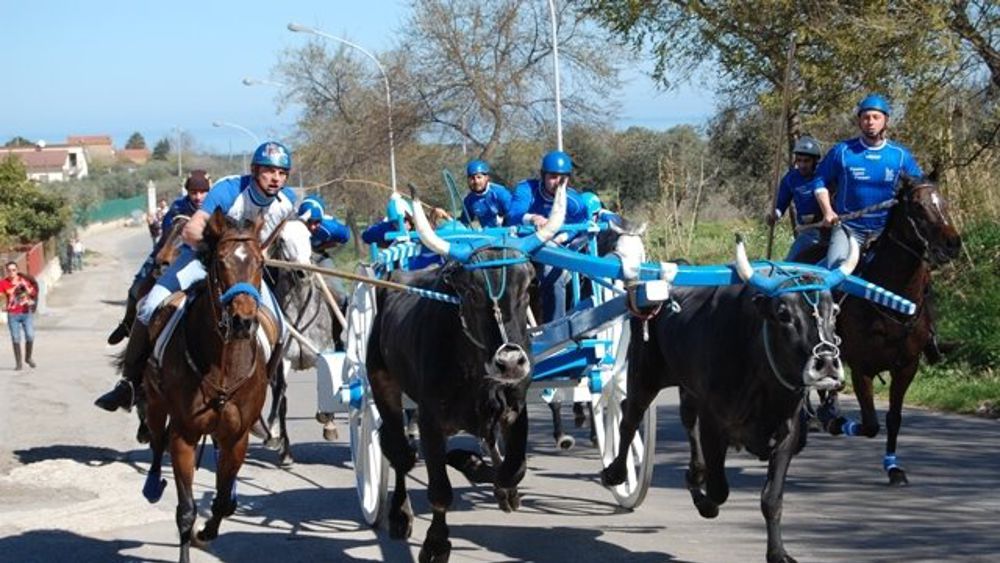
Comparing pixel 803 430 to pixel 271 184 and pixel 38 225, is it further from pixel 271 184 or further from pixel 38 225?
pixel 38 225

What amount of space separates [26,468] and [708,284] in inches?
317

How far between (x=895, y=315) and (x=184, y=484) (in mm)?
5591

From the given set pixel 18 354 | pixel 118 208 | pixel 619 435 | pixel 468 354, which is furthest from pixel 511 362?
pixel 118 208

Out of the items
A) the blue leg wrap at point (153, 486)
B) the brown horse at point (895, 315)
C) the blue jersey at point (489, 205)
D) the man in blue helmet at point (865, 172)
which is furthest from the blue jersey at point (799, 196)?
the blue leg wrap at point (153, 486)

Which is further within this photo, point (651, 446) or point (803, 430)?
point (651, 446)

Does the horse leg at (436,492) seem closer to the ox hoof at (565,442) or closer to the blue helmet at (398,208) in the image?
the blue helmet at (398,208)

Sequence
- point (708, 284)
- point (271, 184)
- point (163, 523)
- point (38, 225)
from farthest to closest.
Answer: point (38, 225) → point (163, 523) → point (271, 184) → point (708, 284)

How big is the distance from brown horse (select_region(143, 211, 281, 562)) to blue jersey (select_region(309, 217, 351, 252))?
4.72m

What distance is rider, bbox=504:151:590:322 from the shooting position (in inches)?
476

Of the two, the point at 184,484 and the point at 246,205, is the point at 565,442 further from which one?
the point at 184,484

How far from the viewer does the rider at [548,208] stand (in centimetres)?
1208

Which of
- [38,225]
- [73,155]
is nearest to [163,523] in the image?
→ [38,225]

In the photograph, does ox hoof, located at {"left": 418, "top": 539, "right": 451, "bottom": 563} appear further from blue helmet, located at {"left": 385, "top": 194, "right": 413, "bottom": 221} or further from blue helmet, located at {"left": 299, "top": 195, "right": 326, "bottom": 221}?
blue helmet, located at {"left": 299, "top": 195, "right": 326, "bottom": 221}

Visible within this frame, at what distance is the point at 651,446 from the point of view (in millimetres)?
10750
